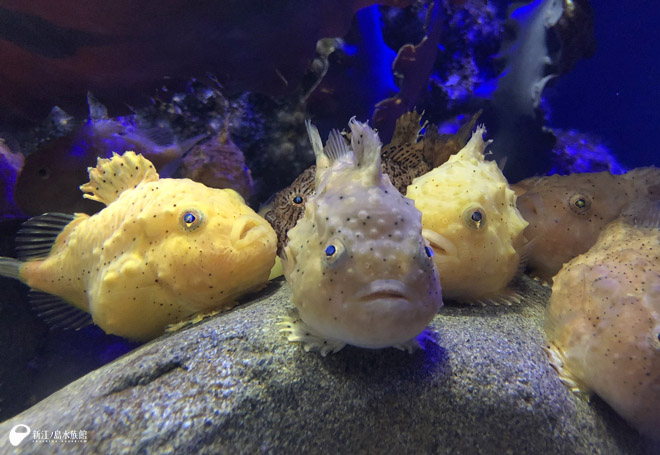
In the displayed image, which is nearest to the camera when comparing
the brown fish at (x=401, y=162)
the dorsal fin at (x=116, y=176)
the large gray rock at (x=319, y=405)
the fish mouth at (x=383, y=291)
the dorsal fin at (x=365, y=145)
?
the fish mouth at (x=383, y=291)

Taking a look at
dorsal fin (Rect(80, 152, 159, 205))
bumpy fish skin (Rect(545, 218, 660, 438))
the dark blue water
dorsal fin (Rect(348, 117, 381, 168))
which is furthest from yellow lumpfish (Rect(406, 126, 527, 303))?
the dark blue water

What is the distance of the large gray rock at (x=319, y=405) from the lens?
172 cm

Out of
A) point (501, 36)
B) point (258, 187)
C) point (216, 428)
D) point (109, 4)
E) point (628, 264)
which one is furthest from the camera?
point (501, 36)

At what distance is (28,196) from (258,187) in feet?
7.06

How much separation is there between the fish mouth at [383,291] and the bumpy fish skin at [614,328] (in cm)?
147

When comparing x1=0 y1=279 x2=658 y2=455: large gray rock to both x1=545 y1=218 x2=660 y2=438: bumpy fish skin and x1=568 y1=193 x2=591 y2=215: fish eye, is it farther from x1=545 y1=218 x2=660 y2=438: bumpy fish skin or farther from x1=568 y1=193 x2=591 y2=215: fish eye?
x1=568 y1=193 x2=591 y2=215: fish eye

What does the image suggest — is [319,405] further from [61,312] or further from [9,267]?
[9,267]

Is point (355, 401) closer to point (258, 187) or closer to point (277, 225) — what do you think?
point (277, 225)

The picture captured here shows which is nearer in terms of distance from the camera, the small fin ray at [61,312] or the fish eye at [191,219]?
the fish eye at [191,219]

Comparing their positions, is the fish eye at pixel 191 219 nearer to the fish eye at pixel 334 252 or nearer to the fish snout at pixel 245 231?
the fish snout at pixel 245 231

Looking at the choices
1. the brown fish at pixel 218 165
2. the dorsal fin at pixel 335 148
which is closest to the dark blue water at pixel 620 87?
the dorsal fin at pixel 335 148

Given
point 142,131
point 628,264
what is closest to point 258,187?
point 142,131

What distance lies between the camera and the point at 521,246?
3070mm

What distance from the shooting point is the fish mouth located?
5.24ft
